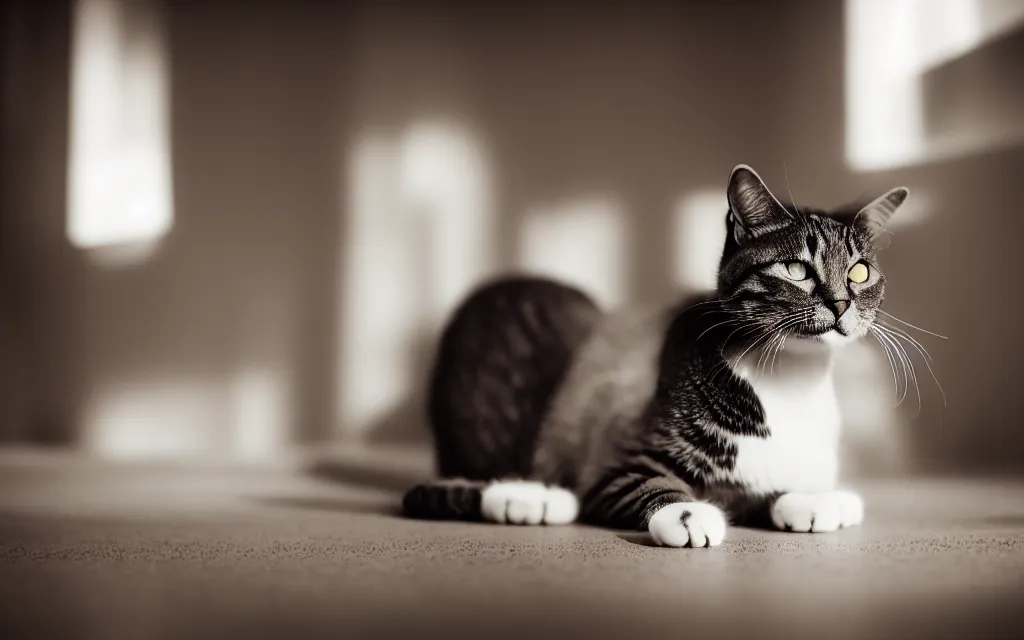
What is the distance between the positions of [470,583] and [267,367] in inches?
74.6

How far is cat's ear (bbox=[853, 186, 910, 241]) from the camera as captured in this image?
126 centimetres

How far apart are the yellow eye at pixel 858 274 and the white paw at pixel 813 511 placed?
31 cm

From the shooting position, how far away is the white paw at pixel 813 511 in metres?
1.23

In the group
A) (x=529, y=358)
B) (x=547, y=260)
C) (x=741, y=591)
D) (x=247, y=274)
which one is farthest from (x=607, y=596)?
(x=247, y=274)

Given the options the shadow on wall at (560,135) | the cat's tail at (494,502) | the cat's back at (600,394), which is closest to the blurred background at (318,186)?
the shadow on wall at (560,135)

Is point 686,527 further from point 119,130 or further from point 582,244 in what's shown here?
point 119,130

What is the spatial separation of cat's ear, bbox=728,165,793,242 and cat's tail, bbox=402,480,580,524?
0.48m

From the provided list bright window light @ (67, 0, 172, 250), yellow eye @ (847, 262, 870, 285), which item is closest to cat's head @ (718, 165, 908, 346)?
yellow eye @ (847, 262, 870, 285)

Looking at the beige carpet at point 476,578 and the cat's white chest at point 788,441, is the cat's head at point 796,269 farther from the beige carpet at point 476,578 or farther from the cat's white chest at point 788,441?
the beige carpet at point 476,578

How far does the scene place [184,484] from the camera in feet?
6.26

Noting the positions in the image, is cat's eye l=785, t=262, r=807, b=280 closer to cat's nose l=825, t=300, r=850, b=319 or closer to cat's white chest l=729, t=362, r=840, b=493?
cat's nose l=825, t=300, r=850, b=319

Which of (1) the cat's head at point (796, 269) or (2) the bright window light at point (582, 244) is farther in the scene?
(2) the bright window light at point (582, 244)

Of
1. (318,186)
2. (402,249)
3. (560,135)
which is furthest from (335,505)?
(560,135)

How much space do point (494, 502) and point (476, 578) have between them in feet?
1.22
